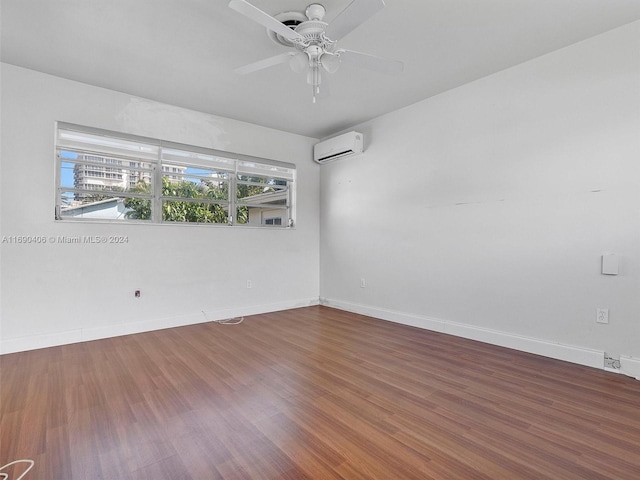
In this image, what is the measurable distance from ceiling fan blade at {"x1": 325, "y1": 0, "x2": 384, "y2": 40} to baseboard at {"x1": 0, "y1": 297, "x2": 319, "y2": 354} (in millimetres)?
3618

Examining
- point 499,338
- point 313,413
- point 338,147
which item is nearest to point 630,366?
point 499,338

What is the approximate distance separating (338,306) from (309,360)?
2.30 m

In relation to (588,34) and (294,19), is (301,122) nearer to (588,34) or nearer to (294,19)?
(294,19)

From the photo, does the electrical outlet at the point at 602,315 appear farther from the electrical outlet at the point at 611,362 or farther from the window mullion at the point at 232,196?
the window mullion at the point at 232,196

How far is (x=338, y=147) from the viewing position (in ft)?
15.9

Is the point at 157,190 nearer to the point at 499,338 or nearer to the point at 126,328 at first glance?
the point at 126,328

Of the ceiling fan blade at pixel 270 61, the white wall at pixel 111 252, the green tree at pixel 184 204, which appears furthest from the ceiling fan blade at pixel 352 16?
the green tree at pixel 184 204

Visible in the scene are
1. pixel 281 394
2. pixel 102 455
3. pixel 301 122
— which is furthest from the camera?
pixel 301 122

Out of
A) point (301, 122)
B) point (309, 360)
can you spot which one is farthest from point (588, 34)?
point (309, 360)

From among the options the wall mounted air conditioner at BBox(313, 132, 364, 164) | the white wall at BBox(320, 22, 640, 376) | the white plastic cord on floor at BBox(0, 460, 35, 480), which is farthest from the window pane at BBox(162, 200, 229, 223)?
the white plastic cord on floor at BBox(0, 460, 35, 480)

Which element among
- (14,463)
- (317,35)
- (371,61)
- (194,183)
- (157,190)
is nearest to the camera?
(14,463)

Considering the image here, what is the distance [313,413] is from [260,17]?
8.02 feet

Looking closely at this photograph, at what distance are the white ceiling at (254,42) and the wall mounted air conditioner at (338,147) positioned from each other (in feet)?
2.57

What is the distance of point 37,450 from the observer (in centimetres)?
167
